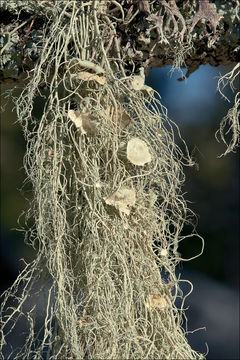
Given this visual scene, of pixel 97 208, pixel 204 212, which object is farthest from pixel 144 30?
pixel 204 212

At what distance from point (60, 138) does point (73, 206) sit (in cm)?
8

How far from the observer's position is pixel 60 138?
608 millimetres

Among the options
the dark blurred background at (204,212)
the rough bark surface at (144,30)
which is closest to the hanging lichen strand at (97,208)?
the rough bark surface at (144,30)

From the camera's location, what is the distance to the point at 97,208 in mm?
600

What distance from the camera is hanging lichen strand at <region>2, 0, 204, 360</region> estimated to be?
0.57 meters

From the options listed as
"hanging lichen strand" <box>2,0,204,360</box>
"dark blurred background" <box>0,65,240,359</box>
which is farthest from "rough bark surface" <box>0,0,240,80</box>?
"dark blurred background" <box>0,65,240,359</box>

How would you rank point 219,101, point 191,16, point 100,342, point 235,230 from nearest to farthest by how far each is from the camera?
point 100,342 < point 191,16 < point 219,101 < point 235,230

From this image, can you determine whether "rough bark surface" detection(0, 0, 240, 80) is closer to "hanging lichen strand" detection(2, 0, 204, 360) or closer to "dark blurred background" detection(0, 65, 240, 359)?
"hanging lichen strand" detection(2, 0, 204, 360)

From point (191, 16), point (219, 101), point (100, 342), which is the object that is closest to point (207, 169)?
point (219, 101)

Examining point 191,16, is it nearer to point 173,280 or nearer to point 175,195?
point 175,195

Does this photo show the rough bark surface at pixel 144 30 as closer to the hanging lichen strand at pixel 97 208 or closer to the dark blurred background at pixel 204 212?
the hanging lichen strand at pixel 97 208

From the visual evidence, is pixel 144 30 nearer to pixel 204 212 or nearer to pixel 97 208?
pixel 97 208

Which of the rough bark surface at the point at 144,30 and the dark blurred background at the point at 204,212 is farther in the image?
the dark blurred background at the point at 204,212

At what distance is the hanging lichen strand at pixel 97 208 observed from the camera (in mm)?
573
